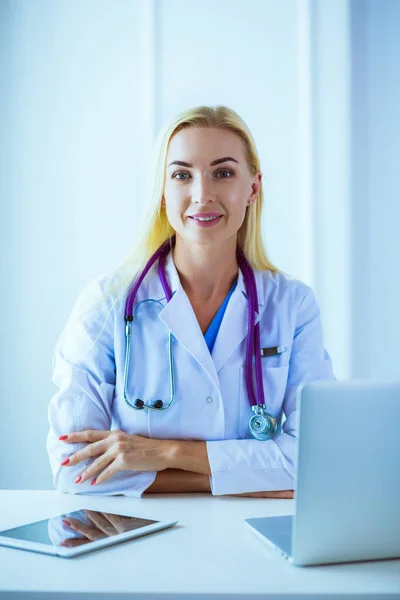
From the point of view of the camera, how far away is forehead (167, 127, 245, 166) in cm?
182

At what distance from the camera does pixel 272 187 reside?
295cm

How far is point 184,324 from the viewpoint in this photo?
177 centimetres

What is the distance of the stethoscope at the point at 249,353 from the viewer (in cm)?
166

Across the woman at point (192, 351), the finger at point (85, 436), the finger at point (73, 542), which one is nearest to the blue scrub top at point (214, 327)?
the woman at point (192, 351)

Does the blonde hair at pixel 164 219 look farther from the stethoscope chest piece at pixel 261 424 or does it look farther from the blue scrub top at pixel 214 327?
the stethoscope chest piece at pixel 261 424

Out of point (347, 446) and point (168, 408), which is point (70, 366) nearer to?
point (168, 408)

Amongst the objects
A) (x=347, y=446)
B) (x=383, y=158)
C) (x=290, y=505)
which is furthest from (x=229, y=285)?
(x=383, y=158)

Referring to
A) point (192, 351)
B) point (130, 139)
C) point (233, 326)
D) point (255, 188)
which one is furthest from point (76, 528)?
point (130, 139)

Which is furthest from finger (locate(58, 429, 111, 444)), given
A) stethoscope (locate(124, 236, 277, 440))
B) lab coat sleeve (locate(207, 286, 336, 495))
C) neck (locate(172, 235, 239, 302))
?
neck (locate(172, 235, 239, 302))

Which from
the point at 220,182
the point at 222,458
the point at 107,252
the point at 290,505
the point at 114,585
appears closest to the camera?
the point at 114,585

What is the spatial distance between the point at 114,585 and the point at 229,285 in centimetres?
112

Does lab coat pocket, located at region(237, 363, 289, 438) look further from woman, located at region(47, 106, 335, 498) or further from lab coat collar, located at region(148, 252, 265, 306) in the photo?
lab coat collar, located at region(148, 252, 265, 306)

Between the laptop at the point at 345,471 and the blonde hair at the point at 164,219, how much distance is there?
0.93 meters

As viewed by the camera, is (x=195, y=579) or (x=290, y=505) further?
(x=290, y=505)
